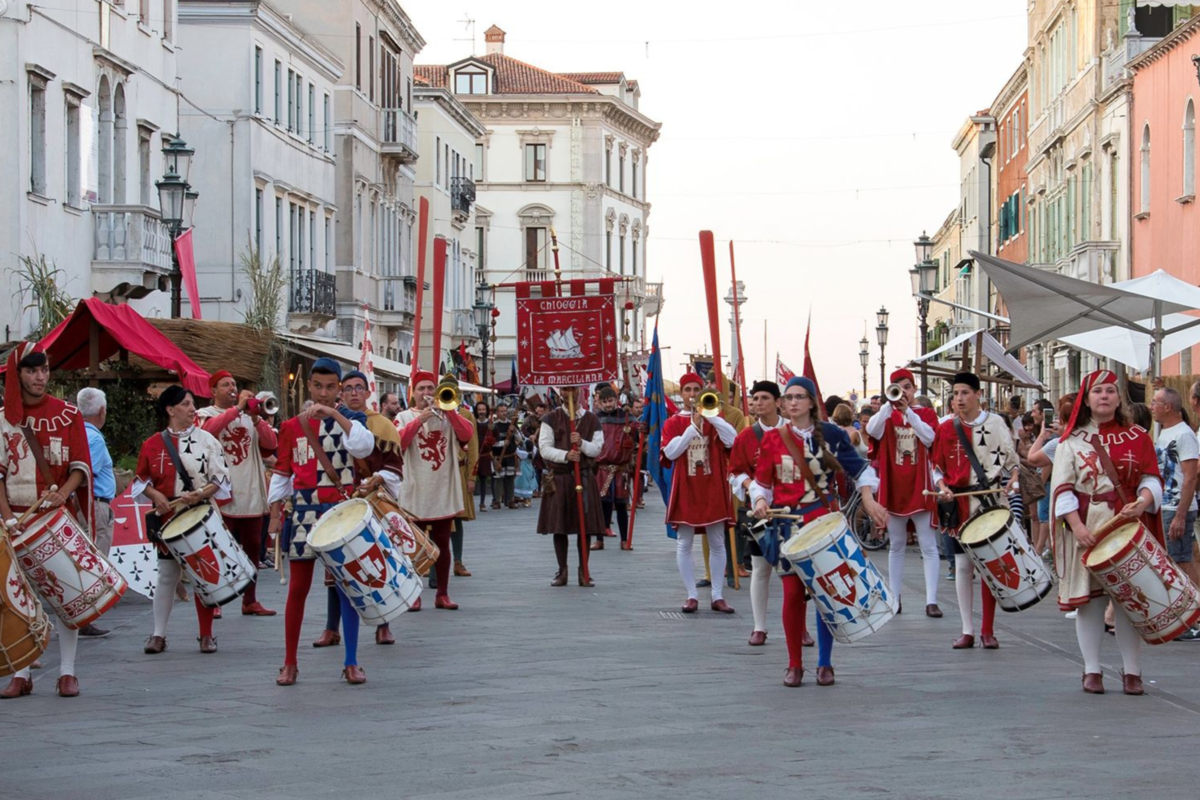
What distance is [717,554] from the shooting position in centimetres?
1456

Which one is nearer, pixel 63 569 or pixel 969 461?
pixel 63 569

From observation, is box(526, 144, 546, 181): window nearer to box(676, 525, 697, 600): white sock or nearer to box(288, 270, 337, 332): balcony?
box(288, 270, 337, 332): balcony

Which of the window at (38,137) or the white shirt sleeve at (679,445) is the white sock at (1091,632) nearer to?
the white shirt sleeve at (679,445)

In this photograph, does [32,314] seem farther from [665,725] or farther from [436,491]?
[665,725]

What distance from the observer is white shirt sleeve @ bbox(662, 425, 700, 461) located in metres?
14.6

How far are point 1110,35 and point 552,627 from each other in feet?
111

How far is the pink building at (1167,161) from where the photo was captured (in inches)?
1352

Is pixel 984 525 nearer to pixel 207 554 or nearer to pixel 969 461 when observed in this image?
pixel 969 461

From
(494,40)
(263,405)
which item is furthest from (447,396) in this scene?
(494,40)

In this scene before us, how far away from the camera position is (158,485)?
40.2 feet

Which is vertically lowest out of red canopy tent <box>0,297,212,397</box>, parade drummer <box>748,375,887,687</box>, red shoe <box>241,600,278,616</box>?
red shoe <box>241,600,278,616</box>

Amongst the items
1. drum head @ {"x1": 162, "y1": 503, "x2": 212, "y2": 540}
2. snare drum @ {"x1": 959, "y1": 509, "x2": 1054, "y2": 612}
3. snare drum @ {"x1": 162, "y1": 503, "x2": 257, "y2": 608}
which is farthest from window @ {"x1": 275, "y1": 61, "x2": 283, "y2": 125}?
snare drum @ {"x1": 959, "y1": 509, "x2": 1054, "y2": 612}

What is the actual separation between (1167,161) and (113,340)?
24769mm

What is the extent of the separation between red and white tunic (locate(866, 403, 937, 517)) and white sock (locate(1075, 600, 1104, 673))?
393cm
